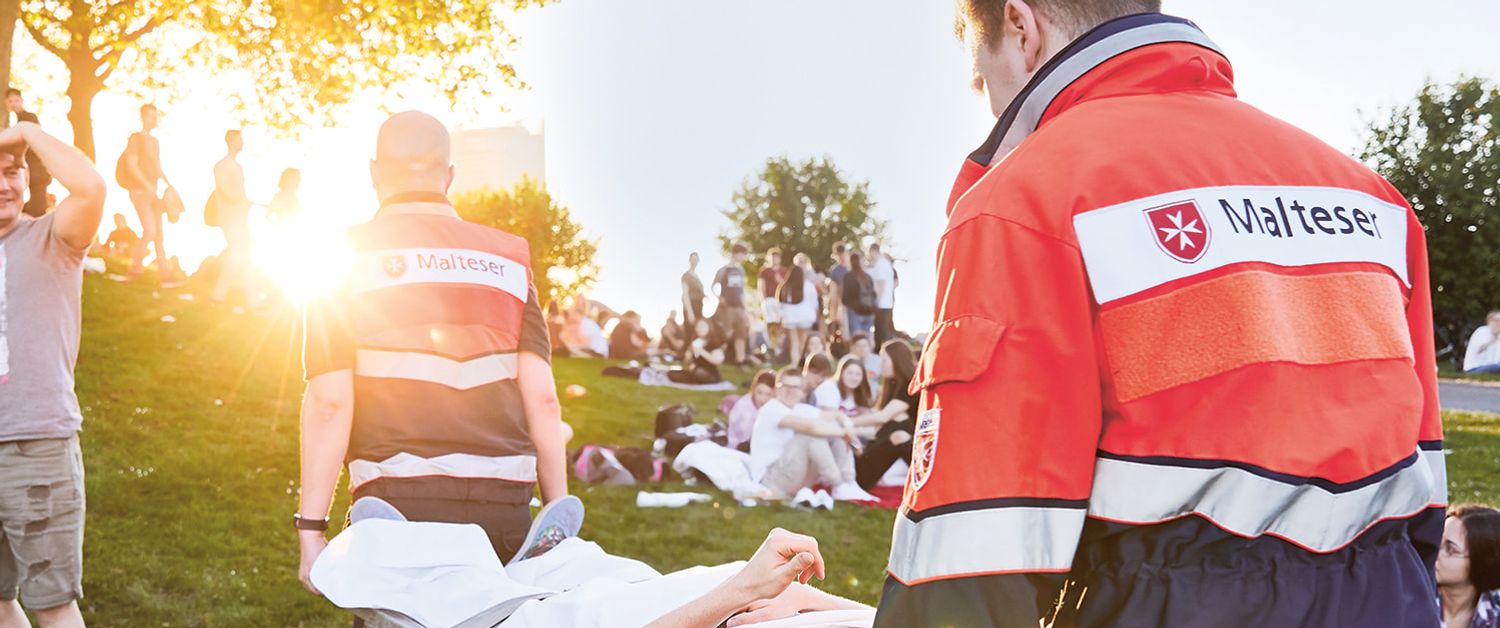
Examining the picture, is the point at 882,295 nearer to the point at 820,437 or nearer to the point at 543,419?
the point at 820,437

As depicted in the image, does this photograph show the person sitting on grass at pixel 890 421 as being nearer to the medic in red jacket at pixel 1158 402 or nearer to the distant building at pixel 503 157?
the medic in red jacket at pixel 1158 402

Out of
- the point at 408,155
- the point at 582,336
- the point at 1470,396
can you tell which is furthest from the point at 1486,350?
the point at 408,155

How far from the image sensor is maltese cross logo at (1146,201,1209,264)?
158 cm

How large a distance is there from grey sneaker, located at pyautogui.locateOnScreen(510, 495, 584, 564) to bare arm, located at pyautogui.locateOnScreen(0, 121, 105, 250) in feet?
7.55

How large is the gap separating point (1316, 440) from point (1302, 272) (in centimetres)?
24

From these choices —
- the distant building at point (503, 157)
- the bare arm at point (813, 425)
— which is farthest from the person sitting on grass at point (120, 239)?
the distant building at point (503, 157)

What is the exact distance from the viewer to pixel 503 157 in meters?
72.6

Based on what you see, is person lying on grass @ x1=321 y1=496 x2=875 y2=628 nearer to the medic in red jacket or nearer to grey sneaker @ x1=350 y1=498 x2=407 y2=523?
grey sneaker @ x1=350 y1=498 x2=407 y2=523

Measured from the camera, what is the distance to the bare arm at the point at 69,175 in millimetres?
4340

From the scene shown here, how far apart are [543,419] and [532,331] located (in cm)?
29

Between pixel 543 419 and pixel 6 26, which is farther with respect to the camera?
pixel 6 26

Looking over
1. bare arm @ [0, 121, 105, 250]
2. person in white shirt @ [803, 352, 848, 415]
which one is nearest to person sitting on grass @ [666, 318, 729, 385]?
person in white shirt @ [803, 352, 848, 415]

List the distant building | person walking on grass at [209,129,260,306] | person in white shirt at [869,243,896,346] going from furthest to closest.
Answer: the distant building → person in white shirt at [869,243,896,346] → person walking on grass at [209,129,260,306]

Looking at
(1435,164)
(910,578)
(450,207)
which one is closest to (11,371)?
(450,207)
